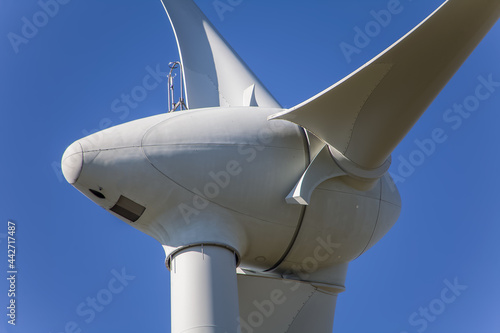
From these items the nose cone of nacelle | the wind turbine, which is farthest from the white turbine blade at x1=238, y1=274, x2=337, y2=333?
the nose cone of nacelle

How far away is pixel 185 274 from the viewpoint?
42.8 ft

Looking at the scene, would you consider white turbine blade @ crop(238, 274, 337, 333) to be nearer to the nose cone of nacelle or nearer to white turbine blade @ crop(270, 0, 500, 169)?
white turbine blade @ crop(270, 0, 500, 169)

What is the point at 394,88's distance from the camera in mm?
13117

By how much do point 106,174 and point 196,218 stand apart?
1.61 meters

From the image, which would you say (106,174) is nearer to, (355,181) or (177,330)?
(177,330)

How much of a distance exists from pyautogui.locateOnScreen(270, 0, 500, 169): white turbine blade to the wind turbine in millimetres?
17

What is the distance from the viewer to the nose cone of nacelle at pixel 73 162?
44.4 ft

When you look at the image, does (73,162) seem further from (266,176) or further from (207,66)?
(207,66)

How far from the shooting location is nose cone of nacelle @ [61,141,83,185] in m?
13.5

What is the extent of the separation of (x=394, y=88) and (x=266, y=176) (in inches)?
97.9

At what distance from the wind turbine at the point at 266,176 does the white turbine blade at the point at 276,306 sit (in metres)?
0.02

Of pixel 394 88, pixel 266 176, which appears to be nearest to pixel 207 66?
pixel 266 176

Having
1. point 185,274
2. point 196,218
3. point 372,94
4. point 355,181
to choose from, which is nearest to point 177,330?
point 185,274

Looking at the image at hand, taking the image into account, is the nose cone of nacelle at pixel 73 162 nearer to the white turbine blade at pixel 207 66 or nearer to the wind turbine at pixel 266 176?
the wind turbine at pixel 266 176
